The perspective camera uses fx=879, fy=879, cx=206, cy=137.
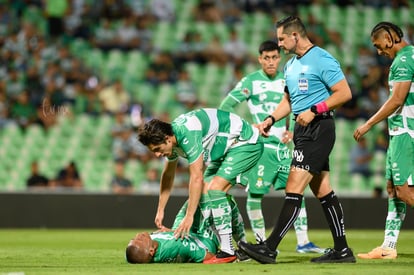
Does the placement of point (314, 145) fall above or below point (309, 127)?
below

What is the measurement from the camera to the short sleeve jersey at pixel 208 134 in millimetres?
8227

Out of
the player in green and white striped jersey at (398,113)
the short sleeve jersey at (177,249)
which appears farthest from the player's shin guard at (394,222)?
the short sleeve jersey at (177,249)

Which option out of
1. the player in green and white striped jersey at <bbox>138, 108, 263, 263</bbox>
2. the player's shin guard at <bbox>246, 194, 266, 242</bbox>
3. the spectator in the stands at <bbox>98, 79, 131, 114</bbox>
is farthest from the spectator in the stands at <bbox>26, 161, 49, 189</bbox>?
the player in green and white striped jersey at <bbox>138, 108, 263, 263</bbox>

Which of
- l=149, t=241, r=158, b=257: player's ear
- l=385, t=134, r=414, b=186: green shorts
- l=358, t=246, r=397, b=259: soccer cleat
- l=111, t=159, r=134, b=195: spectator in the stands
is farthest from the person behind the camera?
l=111, t=159, r=134, b=195: spectator in the stands

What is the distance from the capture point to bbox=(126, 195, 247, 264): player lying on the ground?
840 centimetres

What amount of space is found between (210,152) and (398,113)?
2006mm

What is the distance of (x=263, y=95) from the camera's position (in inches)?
436

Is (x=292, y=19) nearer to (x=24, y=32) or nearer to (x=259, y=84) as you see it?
(x=259, y=84)

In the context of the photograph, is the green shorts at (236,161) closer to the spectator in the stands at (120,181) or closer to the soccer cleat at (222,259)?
the soccer cleat at (222,259)

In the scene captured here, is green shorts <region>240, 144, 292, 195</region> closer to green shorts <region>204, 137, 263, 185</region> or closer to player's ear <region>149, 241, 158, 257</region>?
green shorts <region>204, 137, 263, 185</region>

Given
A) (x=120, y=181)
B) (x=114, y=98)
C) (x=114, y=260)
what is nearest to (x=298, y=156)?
(x=114, y=260)

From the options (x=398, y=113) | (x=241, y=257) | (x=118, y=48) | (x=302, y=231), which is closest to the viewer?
(x=241, y=257)

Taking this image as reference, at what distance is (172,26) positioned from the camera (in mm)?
21594

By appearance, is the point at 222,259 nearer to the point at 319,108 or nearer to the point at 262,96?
the point at 319,108
